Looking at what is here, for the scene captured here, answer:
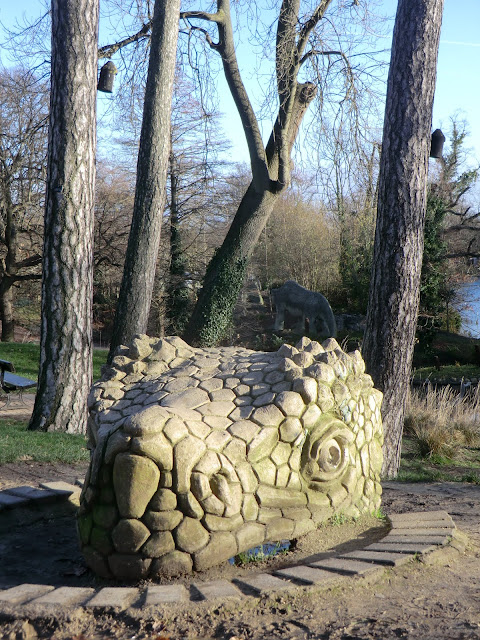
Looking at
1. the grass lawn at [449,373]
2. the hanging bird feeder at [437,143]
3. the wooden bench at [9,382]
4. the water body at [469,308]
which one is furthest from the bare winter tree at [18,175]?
the water body at [469,308]

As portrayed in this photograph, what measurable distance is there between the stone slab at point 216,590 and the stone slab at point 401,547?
775mm

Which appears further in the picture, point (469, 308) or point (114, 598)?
point (469, 308)

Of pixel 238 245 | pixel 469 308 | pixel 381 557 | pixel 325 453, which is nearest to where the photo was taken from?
pixel 381 557

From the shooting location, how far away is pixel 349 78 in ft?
29.2

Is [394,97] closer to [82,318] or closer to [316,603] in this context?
A: [82,318]

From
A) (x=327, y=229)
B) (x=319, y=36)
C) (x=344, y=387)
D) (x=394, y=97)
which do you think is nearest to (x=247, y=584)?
(x=344, y=387)

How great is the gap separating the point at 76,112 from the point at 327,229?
680 inches

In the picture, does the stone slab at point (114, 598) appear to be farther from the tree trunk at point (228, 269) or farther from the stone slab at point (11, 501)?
the tree trunk at point (228, 269)

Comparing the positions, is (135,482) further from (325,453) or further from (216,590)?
(325,453)

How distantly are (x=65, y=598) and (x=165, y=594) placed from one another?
1.31 ft

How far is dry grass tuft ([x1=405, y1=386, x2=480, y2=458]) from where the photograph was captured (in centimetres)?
783

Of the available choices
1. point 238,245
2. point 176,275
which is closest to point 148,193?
point 238,245

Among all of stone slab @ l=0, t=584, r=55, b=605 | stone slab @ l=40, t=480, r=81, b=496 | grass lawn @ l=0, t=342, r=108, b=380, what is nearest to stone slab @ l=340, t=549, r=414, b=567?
stone slab @ l=0, t=584, r=55, b=605

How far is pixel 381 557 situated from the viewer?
2859mm
